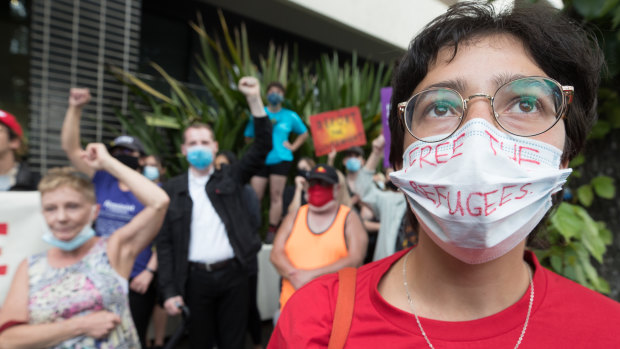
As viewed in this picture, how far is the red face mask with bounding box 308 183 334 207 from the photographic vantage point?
2764 mm

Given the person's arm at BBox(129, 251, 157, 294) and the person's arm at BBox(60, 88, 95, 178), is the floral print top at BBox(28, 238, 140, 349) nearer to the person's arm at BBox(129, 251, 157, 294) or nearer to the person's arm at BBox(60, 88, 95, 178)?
the person's arm at BBox(129, 251, 157, 294)

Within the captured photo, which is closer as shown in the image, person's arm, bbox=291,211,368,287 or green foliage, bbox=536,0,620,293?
green foliage, bbox=536,0,620,293

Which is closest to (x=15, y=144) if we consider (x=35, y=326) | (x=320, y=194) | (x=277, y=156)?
(x=35, y=326)

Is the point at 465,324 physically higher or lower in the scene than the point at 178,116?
lower

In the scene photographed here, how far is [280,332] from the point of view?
101 centimetres

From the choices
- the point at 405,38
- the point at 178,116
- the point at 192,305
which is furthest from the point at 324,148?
the point at 405,38

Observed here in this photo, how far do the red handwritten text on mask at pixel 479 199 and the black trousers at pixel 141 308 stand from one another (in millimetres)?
2899

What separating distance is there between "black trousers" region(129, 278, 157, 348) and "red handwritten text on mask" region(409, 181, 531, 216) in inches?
114

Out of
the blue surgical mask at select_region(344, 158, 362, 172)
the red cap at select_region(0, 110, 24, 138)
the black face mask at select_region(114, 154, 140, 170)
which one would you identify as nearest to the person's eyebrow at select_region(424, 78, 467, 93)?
the black face mask at select_region(114, 154, 140, 170)

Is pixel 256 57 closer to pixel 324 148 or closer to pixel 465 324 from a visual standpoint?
pixel 324 148

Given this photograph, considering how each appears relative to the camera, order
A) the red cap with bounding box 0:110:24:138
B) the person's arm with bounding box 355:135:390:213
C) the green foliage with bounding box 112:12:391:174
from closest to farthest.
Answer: the red cap with bounding box 0:110:24:138 → the person's arm with bounding box 355:135:390:213 → the green foliage with bounding box 112:12:391:174

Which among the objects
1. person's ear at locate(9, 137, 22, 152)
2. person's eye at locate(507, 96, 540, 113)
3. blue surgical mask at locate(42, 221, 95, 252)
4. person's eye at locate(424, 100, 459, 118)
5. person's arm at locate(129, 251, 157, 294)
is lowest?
person's arm at locate(129, 251, 157, 294)

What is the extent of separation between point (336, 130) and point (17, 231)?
9.79 ft

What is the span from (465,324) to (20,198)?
2408 millimetres
